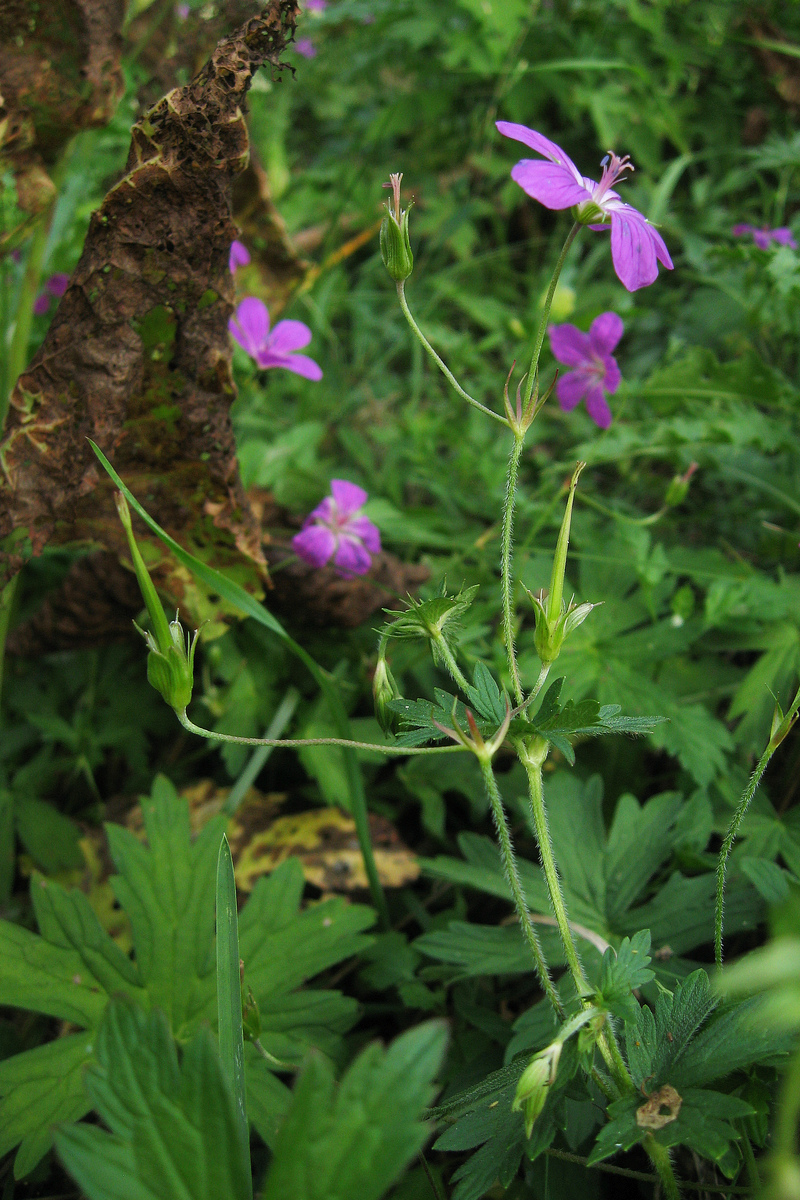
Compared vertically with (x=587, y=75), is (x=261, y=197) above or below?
above

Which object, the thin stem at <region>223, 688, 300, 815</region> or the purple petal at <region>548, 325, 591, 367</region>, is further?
the purple petal at <region>548, 325, 591, 367</region>

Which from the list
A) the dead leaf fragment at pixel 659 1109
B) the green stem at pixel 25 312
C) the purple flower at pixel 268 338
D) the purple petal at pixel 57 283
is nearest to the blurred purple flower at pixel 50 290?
the purple petal at pixel 57 283

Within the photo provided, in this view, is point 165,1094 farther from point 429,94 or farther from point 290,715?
point 429,94

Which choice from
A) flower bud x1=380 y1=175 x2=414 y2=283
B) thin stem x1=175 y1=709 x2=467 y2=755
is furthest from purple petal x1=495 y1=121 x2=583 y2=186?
thin stem x1=175 y1=709 x2=467 y2=755

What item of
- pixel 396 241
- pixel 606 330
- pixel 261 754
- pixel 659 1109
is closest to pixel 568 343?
pixel 606 330

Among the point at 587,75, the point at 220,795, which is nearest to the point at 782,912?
the point at 220,795

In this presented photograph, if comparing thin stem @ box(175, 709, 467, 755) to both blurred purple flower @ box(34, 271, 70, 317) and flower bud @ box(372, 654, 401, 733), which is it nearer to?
flower bud @ box(372, 654, 401, 733)
